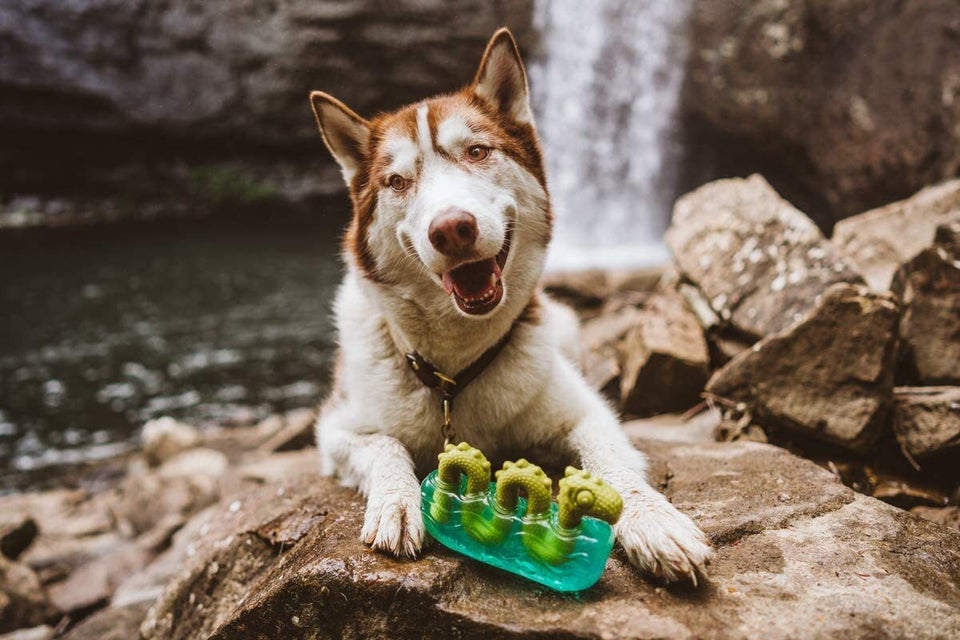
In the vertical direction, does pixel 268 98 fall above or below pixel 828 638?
above

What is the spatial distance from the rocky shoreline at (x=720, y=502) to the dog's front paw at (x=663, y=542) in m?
0.06

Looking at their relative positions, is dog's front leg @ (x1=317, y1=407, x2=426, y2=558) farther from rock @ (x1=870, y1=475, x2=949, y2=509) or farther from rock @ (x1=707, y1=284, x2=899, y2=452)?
rock @ (x1=870, y1=475, x2=949, y2=509)

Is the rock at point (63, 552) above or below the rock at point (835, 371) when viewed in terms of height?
below

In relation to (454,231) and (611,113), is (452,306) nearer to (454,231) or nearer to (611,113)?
(454,231)

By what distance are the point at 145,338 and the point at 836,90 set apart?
12.3m

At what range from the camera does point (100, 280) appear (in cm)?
1202

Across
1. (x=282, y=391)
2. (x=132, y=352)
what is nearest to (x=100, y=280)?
(x=132, y=352)

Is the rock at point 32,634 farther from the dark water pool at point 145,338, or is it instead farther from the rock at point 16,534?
the dark water pool at point 145,338

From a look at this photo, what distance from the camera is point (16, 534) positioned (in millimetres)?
4211

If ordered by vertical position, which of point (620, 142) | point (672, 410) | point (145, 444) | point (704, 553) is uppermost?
point (620, 142)

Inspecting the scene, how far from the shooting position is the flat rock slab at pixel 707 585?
149 cm

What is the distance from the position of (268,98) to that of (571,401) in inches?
Answer: 674

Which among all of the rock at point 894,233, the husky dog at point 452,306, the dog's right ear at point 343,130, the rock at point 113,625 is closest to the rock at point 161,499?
the rock at point 113,625

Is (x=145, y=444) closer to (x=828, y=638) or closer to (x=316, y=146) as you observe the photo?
(x=828, y=638)
